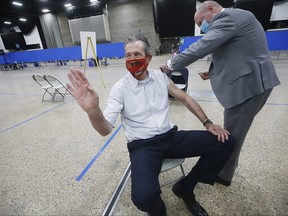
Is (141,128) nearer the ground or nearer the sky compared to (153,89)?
nearer the ground

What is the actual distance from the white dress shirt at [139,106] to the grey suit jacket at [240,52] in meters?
0.41

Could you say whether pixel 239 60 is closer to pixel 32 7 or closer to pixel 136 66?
pixel 136 66

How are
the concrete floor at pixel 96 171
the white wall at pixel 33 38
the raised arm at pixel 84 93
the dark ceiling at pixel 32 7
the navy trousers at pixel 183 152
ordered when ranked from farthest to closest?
the white wall at pixel 33 38 < the dark ceiling at pixel 32 7 < the concrete floor at pixel 96 171 < the navy trousers at pixel 183 152 < the raised arm at pixel 84 93

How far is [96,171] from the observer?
65.7 inches

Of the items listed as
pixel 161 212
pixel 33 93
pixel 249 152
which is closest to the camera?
pixel 161 212

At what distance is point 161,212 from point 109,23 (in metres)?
15.1

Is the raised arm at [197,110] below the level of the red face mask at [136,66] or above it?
below

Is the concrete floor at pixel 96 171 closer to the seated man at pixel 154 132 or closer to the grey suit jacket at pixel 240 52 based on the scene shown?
the seated man at pixel 154 132

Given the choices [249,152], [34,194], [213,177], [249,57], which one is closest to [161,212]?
[213,177]

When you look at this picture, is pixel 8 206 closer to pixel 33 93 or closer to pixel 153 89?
pixel 153 89

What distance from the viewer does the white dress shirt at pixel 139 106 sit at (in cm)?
116

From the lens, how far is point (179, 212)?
4.00 feet

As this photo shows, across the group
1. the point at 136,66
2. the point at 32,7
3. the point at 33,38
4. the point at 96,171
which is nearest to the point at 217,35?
the point at 136,66

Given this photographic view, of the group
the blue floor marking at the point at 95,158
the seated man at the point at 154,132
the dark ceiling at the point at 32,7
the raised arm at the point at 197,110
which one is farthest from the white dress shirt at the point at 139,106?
the dark ceiling at the point at 32,7
